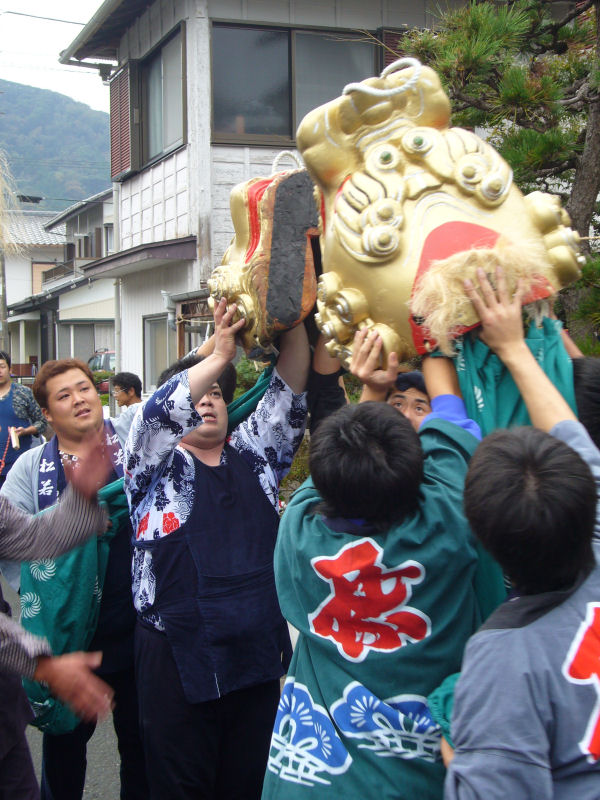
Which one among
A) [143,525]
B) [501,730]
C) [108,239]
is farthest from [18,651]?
[108,239]

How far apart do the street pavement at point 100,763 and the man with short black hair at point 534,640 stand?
2674 mm

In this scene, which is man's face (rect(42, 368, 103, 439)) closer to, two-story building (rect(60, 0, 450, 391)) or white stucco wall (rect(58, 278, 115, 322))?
two-story building (rect(60, 0, 450, 391))

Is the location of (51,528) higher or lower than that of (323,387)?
lower

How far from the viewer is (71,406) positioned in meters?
2.99

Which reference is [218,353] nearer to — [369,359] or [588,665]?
[369,359]

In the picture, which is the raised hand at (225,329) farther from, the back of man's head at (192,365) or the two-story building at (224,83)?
the two-story building at (224,83)

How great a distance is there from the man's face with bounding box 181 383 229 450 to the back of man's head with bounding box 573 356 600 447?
1.16 metres

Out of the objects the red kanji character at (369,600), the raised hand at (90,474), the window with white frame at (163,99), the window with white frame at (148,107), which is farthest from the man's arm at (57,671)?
the window with white frame at (163,99)

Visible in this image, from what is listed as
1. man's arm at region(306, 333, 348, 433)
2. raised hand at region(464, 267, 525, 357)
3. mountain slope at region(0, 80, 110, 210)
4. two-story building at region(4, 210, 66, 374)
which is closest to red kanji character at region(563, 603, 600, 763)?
raised hand at region(464, 267, 525, 357)

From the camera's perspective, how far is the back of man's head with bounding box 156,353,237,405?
2438 millimetres

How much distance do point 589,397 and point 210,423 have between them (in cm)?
120

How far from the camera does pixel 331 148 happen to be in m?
1.62

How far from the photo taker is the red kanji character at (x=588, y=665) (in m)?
1.13

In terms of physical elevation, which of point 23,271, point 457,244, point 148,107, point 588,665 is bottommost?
point 588,665
